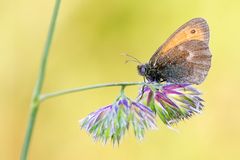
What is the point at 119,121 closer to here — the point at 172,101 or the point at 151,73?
the point at 172,101

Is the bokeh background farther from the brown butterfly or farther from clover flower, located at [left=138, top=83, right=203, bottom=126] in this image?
clover flower, located at [left=138, top=83, right=203, bottom=126]

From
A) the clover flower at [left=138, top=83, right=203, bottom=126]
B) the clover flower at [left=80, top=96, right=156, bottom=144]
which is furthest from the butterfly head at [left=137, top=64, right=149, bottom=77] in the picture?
the clover flower at [left=80, top=96, right=156, bottom=144]

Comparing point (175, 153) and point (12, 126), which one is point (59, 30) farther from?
point (175, 153)

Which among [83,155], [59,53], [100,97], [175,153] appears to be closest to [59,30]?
[59,53]

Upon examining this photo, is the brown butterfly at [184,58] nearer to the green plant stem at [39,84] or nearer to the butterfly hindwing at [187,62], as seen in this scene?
the butterfly hindwing at [187,62]

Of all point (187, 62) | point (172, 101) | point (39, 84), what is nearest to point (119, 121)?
point (172, 101)
